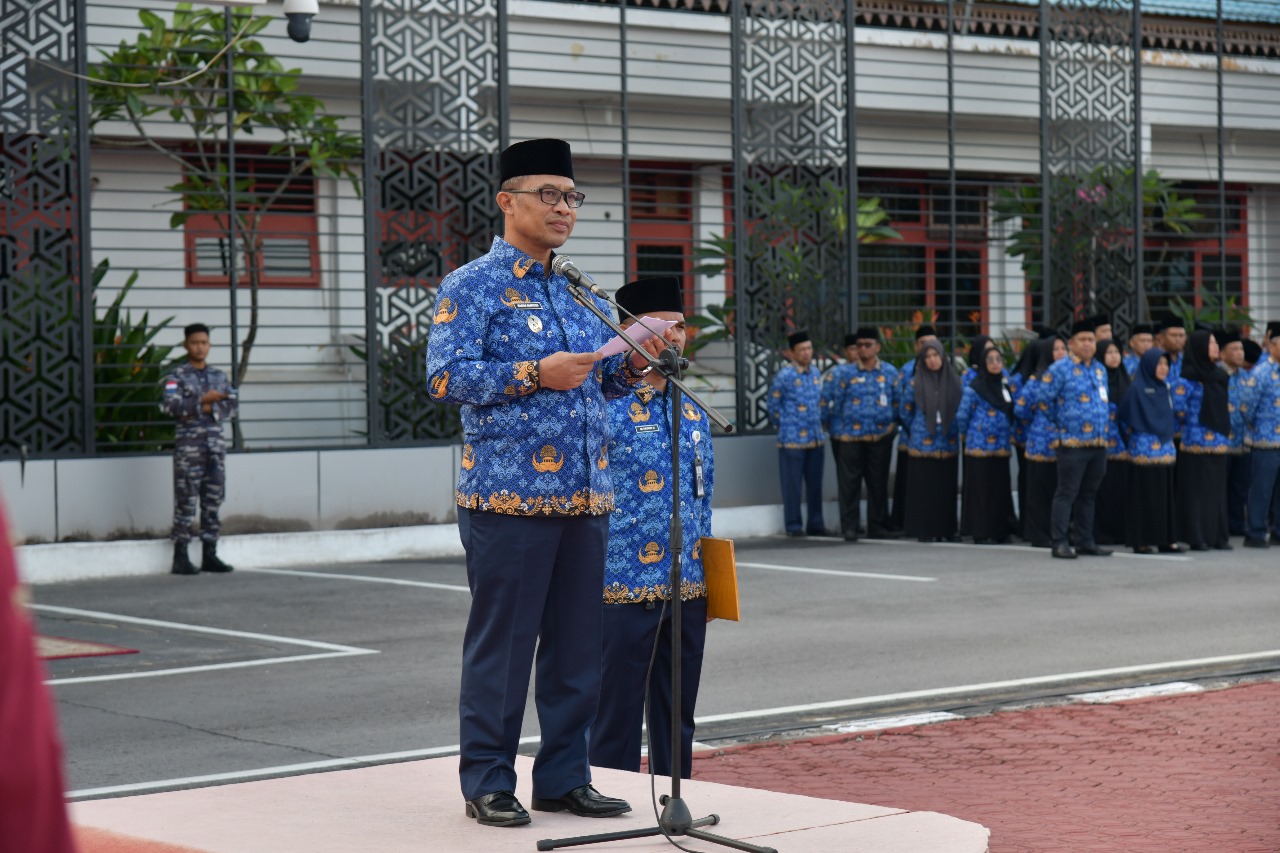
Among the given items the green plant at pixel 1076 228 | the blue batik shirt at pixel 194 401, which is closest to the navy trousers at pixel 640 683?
the blue batik shirt at pixel 194 401

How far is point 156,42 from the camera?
15742 millimetres

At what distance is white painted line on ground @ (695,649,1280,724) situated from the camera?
8812 millimetres

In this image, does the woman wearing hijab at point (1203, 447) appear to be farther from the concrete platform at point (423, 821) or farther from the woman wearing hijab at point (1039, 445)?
the concrete platform at point (423, 821)

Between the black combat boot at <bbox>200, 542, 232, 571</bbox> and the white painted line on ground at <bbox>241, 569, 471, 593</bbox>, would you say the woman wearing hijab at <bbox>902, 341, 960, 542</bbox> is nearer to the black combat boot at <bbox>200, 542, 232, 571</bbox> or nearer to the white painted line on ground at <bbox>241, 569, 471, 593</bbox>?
the white painted line on ground at <bbox>241, 569, 471, 593</bbox>

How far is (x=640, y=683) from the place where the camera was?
6270 millimetres

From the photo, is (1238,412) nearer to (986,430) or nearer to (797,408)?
(986,430)

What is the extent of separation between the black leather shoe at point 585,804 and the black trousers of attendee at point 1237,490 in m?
14.4

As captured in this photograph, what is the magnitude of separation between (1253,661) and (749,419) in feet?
29.1

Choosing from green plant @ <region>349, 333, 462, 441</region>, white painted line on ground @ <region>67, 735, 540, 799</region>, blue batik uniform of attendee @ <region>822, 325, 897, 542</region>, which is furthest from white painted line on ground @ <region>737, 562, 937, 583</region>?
white painted line on ground @ <region>67, 735, 540, 799</region>

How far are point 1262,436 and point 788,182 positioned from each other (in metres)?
5.34

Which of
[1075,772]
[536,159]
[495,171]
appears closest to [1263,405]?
[495,171]

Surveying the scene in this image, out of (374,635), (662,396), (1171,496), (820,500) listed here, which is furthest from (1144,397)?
(662,396)

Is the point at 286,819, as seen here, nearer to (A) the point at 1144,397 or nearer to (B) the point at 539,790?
(B) the point at 539,790

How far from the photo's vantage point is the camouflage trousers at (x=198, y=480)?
49.2 ft
